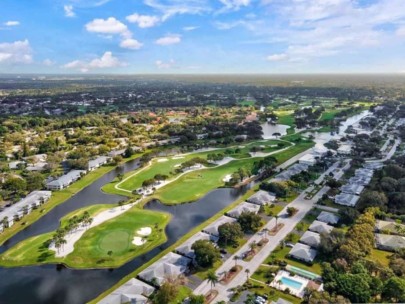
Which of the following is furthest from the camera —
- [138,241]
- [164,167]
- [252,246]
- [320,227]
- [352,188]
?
[164,167]

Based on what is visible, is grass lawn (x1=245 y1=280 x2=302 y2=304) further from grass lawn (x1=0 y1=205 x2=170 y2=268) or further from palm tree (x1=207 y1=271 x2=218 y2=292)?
grass lawn (x1=0 y1=205 x2=170 y2=268)

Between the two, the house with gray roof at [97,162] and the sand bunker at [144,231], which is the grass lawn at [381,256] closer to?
the sand bunker at [144,231]

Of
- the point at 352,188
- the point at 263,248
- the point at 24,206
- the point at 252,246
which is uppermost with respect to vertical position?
the point at 352,188

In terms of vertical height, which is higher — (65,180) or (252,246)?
(65,180)

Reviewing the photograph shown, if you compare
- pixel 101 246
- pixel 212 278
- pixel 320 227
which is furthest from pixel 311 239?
pixel 101 246

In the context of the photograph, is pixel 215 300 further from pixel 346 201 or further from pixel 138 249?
pixel 346 201

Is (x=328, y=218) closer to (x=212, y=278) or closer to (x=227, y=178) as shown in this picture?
(x=212, y=278)

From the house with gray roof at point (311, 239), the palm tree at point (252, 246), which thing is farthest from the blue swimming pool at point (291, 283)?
the house with gray roof at point (311, 239)
